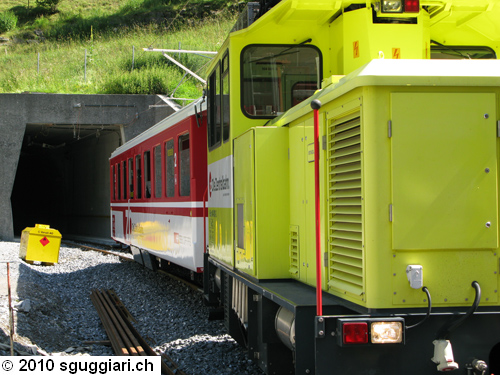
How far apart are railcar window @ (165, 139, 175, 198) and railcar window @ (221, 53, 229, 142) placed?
3871 millimetres

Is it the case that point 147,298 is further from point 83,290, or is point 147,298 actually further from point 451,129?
point 451,129

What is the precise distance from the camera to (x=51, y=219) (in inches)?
1596

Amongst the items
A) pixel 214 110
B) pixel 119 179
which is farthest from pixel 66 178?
pixel 214 110

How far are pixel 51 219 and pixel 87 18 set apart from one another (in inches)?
875

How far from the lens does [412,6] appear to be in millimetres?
4746

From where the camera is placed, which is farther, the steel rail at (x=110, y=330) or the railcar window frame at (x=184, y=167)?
the railcar window frame at (x=184, y=167)

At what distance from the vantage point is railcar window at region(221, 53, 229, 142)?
6043 mm

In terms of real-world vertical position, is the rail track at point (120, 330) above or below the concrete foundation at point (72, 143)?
below

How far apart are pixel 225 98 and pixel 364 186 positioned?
2862mm

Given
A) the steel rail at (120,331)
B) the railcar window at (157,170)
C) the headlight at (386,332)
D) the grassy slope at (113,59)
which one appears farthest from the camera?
the grassy slope at (113,59)

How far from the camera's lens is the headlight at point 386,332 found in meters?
3.43

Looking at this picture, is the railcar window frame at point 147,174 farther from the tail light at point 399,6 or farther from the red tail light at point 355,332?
the red tail light at point 355,332

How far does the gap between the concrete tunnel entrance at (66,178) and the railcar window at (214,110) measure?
1758cm

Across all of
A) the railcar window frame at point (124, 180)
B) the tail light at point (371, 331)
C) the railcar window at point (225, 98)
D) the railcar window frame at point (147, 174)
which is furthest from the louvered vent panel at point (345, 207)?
the railcar window frame at point (124, 180)
